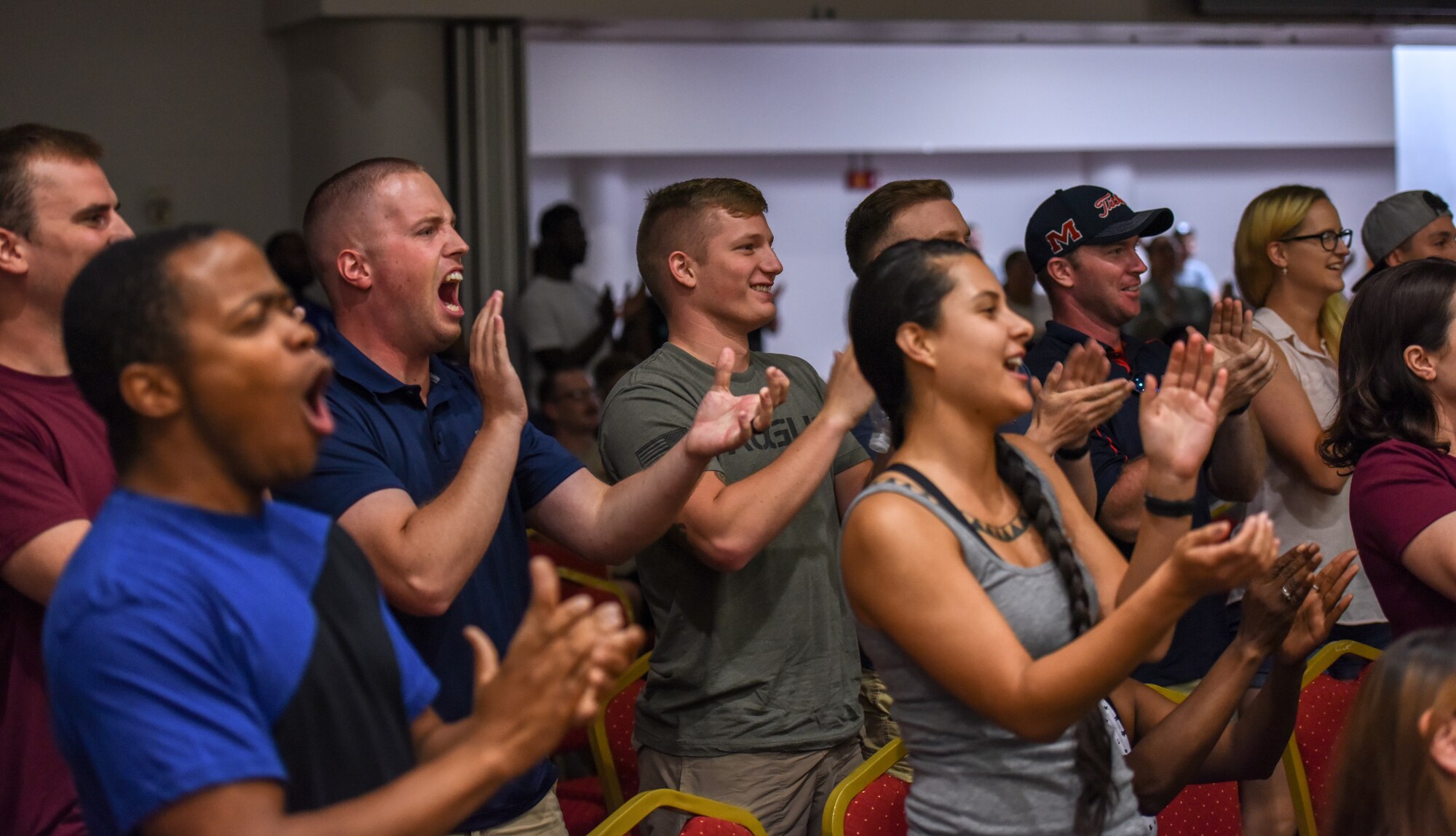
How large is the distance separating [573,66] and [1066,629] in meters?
7.61

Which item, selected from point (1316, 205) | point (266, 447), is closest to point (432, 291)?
point (266, 447)

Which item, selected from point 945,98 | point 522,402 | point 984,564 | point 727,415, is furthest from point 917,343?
point 945,98

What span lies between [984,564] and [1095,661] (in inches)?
8.2

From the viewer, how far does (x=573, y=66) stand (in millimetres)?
8789

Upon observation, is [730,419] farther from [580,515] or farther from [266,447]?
[266,447]

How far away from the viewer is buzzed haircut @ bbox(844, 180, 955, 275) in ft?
9.84

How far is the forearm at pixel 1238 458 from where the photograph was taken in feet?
9.63

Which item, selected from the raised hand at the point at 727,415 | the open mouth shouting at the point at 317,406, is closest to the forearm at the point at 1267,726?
the raised hand at the point at 727,415

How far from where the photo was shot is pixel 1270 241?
3.56m

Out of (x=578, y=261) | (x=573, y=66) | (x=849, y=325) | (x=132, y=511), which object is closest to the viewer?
(x=132, y=511)

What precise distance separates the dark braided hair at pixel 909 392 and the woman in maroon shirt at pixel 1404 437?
2.66ft

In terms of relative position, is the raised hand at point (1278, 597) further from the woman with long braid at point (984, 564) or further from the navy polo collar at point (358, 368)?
the navy polo collar at point (358, 368)

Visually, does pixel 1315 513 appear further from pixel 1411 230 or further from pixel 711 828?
pixel 711 828

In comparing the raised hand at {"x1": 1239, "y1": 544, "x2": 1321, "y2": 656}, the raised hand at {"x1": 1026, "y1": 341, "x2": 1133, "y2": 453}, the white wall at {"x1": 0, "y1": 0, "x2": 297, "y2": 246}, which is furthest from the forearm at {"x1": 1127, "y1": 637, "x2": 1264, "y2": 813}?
the white wall at {"x1": 0, "y1": 0, "x2": 297, "y2": 246}
